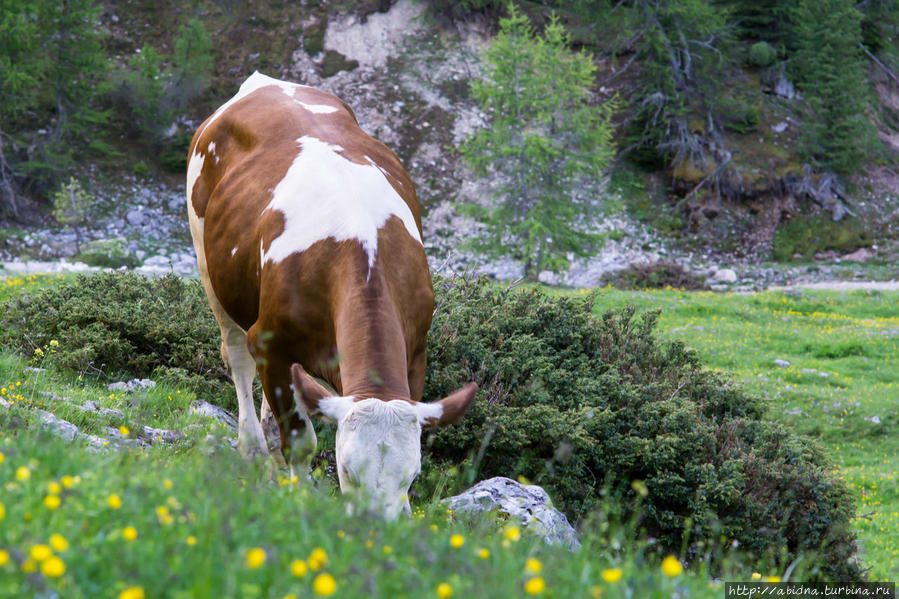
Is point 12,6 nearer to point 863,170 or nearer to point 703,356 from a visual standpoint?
point 703,356

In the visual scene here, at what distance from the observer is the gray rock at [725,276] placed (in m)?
27.8

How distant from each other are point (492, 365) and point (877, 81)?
4064 cm

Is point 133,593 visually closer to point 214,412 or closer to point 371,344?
point 371,344

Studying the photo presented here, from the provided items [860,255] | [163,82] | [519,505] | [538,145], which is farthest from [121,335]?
[860,255]

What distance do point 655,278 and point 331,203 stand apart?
2116 centimetres

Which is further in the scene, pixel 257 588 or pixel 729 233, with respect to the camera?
pixel 729 233

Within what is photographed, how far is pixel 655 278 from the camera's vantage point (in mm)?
25438

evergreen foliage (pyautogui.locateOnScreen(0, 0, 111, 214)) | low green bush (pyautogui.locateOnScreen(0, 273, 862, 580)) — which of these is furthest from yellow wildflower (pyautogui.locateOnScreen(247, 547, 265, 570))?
evergreen foliage (pyautogui.locateOnScreen(0, 0, 111, 214))

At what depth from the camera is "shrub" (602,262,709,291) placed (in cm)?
2541

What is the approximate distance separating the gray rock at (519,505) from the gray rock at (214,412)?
2415mm

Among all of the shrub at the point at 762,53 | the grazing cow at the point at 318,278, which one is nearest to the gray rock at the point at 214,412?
the grazing cow at the point at 318,278

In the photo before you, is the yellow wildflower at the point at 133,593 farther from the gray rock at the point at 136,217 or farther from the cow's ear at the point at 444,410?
the gray rock at the point at 136,217

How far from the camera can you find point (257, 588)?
81.4 inches

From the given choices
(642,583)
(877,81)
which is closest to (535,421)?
(642,583)
